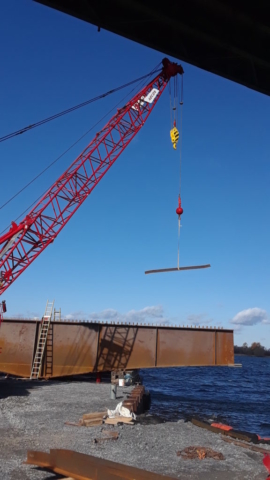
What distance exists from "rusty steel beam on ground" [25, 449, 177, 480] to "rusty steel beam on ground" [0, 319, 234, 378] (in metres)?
16.8

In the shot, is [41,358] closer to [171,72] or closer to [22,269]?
[22,269]

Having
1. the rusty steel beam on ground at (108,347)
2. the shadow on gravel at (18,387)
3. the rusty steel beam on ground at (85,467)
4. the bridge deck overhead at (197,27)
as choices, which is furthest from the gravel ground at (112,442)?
the bridge deck overhead at (197,27)

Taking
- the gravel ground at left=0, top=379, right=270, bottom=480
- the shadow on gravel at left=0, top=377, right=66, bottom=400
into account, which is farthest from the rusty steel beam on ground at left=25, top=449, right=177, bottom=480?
the shadow on gravel at left=0, top=377, right=66, bottom=400

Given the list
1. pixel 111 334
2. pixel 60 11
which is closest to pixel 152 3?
pixel 60 11

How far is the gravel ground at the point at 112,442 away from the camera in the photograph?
9758mm

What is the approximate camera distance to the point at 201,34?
281 inches

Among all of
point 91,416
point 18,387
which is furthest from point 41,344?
point 91,416

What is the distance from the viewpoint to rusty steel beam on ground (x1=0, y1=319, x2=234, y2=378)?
83.2 ft

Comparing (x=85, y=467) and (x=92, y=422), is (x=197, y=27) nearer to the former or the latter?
(x=85, y=467)

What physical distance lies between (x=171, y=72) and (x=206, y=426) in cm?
2063

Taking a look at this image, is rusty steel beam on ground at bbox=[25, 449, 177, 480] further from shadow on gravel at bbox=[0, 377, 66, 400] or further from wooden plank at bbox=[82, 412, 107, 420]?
shadow on gravel at bbox=[0, 377, 66, 400]

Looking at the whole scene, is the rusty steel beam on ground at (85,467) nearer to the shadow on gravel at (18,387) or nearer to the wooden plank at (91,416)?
the wooden plank at (91,416)

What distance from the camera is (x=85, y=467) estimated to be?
319 inches

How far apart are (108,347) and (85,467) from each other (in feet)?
60.1
